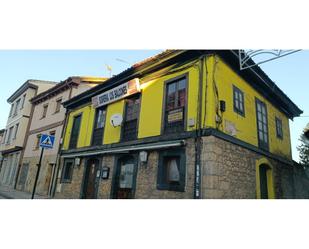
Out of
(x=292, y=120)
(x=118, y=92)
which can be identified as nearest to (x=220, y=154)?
(x=118, y=92)

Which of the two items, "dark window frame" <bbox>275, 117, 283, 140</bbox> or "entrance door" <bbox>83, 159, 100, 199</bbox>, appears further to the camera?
"dark window frame" <bbox>275, 117, 283, 140</bbox>

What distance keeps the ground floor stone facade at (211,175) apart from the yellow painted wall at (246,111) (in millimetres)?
605

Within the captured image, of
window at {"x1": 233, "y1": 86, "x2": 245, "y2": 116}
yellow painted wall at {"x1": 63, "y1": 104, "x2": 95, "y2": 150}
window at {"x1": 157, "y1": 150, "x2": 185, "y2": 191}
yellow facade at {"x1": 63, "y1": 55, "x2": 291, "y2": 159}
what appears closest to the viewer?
window at {"x1": 157, "y1": 150, "x2": 185, "y2": 191}

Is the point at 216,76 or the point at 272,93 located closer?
the point at 216,76

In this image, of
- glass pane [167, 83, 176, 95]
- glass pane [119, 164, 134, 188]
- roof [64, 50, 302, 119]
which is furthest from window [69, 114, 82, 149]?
glass pane [167, 83, 176, 95]

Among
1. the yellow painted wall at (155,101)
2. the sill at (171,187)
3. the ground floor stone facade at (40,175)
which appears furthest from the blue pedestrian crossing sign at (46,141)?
the ground floor stone facade at (40,175)

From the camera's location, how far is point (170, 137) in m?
7.60

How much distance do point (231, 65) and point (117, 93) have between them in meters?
5.04

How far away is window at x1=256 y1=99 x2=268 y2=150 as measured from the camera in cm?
949

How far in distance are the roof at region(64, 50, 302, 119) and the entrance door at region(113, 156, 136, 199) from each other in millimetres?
3711

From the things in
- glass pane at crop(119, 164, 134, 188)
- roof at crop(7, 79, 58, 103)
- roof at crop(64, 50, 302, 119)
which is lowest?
glass pane at crop(119, 164, 134, 188)

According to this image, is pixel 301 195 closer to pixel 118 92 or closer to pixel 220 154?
pixel 220 154

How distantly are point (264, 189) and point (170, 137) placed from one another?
4740mm

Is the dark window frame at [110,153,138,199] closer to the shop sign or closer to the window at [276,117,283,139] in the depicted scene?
the shop sign
